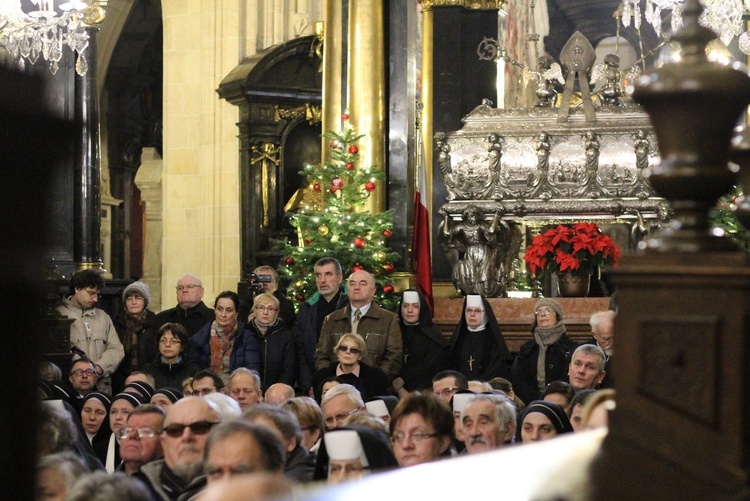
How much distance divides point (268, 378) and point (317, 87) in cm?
901

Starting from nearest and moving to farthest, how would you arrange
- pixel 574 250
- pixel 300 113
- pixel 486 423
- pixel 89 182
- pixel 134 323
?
1. pixel 486 423
2. pixel 134 323
3. pixel 574 250
4. pixel 89 182
5. pixel 300 113

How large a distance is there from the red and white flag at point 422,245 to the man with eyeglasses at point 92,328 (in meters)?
3.81

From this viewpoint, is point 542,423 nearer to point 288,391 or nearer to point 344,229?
point 288,391

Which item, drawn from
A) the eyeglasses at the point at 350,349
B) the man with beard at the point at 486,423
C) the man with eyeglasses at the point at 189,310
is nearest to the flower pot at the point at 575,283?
the man with eyeglasses at the point at 189,310

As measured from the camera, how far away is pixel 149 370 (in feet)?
30.4

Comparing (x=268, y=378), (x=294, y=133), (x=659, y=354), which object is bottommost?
(x=268, y=378)

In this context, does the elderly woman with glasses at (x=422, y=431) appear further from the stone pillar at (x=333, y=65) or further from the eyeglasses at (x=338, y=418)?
the stone pillar at (x=333, y=65)

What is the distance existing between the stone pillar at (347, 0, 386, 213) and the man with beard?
7.84 m

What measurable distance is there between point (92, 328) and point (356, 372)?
9.04ft

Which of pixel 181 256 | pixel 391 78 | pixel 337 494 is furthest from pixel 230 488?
pixel 181 256

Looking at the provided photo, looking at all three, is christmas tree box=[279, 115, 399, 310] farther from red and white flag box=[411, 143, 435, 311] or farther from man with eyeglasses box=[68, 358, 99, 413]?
man with eyeglasses box=[68, 358, 99, 413]

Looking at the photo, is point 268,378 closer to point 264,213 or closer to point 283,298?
point 283,298

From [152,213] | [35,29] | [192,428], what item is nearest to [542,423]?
[192,428]

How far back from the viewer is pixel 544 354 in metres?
9.69
